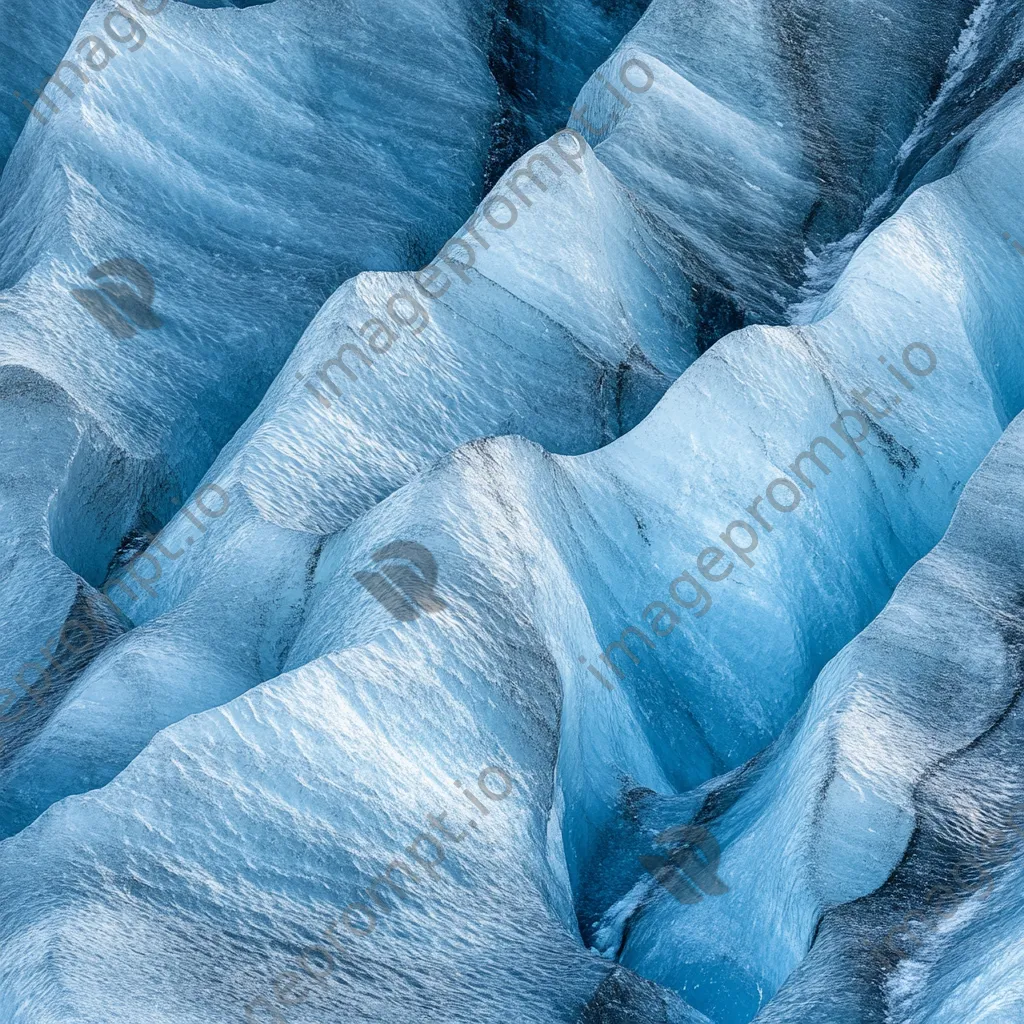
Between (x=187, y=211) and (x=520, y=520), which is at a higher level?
(x=520, y=520)

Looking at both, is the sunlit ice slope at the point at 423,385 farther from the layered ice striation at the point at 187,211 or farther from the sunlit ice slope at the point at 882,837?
the sunlit ice slope at the point at 882,837

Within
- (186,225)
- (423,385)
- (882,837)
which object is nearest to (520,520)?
(423,385)

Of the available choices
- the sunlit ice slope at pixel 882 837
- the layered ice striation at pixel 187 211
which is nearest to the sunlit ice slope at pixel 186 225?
the layered ice striation at pixel 187 211

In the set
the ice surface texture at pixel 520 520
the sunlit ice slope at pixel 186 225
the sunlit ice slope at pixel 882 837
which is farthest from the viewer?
the sunlit ice slope at pixel 186 225

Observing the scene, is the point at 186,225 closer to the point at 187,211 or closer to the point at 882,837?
the point at 187,211

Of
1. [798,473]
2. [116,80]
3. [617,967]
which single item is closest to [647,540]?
[798,473]

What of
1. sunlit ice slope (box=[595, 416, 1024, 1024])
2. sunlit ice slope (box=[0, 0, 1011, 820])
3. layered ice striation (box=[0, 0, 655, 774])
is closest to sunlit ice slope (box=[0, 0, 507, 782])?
layered ice striation (box=[0, 0, 655, 774])

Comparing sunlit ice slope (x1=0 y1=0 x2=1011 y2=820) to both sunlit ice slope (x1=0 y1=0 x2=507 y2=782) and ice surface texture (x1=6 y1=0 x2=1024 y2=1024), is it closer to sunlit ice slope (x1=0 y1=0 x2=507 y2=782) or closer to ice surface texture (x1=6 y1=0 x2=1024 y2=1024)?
ice surface texture (x1=6 y1=0 x2=1024 y2=1024)

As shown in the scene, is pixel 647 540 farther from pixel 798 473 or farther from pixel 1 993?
pixel 1 993
